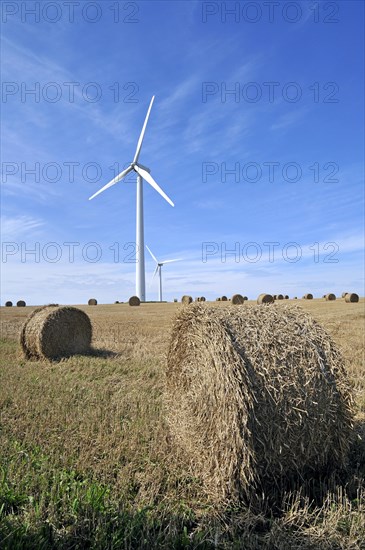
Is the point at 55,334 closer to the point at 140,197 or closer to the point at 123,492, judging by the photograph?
the point at 123,492

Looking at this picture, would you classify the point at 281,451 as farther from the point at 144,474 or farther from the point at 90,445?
the point at 90,445

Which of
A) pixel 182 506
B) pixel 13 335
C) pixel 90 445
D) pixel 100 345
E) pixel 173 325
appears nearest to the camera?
pixel 182 506

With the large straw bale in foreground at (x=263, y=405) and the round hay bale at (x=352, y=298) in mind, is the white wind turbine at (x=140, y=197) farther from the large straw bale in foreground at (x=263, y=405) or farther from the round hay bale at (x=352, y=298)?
the large straw bale in foreground at (x=263, y=405)

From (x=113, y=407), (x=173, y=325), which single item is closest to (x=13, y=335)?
(x=113, y=407)

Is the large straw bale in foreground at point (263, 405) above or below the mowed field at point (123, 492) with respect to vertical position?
above

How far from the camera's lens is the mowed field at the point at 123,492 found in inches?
143

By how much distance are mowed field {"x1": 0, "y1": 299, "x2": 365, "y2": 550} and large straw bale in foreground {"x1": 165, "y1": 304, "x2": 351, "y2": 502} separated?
0.90 ft

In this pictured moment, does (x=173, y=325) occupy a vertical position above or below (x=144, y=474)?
above

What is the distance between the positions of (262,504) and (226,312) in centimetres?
219

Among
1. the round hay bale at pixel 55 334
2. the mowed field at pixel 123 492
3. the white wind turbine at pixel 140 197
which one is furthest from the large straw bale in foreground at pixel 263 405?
the white wind turbine at pixel 140 197

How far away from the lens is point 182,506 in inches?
163

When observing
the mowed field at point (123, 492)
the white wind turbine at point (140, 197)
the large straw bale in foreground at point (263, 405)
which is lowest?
the mowed field at point (123, 492)

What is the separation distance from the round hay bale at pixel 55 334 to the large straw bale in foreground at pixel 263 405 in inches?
324

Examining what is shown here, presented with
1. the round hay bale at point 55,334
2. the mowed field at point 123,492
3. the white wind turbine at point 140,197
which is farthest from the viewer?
the white wind turbine at point 140,197
